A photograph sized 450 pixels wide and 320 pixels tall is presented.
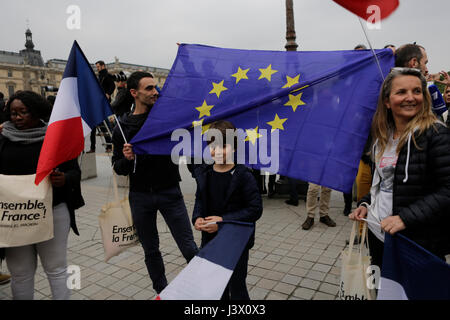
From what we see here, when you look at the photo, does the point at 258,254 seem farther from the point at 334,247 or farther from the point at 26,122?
the point at 26,122

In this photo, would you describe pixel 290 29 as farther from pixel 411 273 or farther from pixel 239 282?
pixel 411 273

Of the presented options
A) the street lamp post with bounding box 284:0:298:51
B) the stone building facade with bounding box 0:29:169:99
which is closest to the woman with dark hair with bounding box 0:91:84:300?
the street lamp post with bounding box 284:0:298:51

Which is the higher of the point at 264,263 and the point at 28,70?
the point at 28,70

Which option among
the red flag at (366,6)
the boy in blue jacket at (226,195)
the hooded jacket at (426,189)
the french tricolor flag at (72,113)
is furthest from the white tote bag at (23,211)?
the red flag at (366,6)

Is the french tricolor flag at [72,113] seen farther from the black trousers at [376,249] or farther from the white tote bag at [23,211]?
the black trousers at [376,249]

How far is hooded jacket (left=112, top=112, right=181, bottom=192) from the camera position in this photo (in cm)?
272

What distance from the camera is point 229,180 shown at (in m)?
2.19

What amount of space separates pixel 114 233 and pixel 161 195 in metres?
0.53

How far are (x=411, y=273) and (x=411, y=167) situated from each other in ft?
1.84

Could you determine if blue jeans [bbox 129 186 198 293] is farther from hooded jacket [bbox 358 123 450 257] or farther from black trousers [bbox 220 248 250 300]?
hooded jacket [bbox 358 123 450 257]

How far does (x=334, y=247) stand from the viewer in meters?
4.12

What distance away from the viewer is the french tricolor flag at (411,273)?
1.44 m

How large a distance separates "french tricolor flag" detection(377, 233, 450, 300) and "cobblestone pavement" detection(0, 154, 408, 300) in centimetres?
150

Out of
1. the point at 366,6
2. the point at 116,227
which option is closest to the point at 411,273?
the point at 366,6
